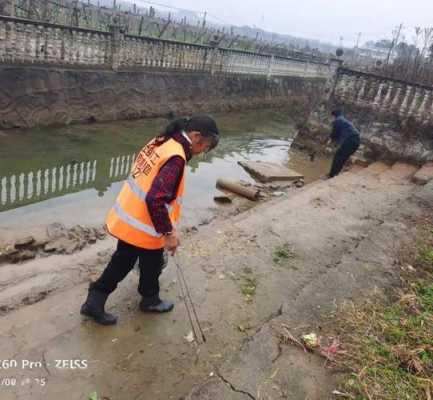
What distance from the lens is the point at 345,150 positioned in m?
8.64

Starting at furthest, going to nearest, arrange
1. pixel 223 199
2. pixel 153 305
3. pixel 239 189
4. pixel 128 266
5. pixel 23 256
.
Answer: pixel 239 189 → pixel 223 199 → pixel 23 256 → pixel 153 305 → pixel 128 266

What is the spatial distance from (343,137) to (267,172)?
1809mm

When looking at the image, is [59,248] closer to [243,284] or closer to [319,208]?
[243,284]

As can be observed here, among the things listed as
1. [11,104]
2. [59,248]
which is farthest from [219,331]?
[11,104]

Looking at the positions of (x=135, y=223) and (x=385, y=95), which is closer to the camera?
(x=135, y=223)

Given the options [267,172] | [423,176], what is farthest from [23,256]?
[423,176]

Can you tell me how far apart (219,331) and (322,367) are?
869 millimetres

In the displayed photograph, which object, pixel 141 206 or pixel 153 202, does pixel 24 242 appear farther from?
pixel 153 202

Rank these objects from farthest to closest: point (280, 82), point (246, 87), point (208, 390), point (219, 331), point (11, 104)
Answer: point (280, 82) → point (246, 87) → point (11, 104) → point (219, 331) → point (208, 390)

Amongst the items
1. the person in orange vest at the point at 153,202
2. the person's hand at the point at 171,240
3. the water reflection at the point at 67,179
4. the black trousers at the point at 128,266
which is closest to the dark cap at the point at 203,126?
the person in orange vest at the point at 153,202

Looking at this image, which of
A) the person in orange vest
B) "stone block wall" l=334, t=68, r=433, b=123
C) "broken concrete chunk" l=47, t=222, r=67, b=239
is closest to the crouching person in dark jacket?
"stone block wall" l=334, t=68, r=433, b=123

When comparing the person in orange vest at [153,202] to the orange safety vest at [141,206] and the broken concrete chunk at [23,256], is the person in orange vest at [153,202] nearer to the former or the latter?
the orange safety vest at [141,206]

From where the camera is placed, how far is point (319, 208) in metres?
6.35

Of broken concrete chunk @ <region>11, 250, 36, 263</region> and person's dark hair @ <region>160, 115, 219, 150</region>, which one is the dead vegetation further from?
broken concrete chunk @ <region>11, 250, 36, 263</region>
